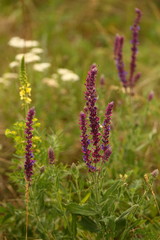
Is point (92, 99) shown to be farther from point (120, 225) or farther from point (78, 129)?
point (78, 129)

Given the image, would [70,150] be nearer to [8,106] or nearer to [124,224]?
[8,106]

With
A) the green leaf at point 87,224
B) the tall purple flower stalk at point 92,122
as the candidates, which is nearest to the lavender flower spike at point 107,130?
the tall purple flower stalk at point 92,122

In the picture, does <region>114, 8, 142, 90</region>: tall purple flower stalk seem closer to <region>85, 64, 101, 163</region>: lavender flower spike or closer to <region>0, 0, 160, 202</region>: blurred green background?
<region>0, 0, 160, 202</region>: blurred green background

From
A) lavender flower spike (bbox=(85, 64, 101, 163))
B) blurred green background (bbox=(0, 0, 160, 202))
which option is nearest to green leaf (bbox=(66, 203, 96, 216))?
lavender flower spike (bbox=(85, 64, 101, 163))

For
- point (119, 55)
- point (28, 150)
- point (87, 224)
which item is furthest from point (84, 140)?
point (119, 55)

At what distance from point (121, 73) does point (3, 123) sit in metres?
1.62

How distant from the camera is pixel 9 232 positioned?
2.52 metres

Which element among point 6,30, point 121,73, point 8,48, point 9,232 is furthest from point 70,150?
point 6,30

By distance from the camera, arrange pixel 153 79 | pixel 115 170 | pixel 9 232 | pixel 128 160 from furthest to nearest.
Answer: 1. pixel 153 79
2. pixel 128 160
3. pixel 115 170
4. pixel 9 232

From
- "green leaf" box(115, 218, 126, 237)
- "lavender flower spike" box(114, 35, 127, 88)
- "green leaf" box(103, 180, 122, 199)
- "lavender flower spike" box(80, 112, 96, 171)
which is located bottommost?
"green leaf" box(115, 218, 126, 237)

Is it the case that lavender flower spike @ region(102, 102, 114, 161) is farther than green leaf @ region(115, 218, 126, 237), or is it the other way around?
green leaf @ region(115, 218, 126, 237)

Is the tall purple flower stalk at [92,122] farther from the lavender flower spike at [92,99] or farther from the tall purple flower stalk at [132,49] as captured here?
the tall purple flower stalk at [132,49]

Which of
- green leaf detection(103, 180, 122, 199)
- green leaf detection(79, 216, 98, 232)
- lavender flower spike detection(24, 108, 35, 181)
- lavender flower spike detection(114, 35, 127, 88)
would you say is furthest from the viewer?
lavender flower spike detection(114, 35, 127, 88)

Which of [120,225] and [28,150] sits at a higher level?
[28,150]
